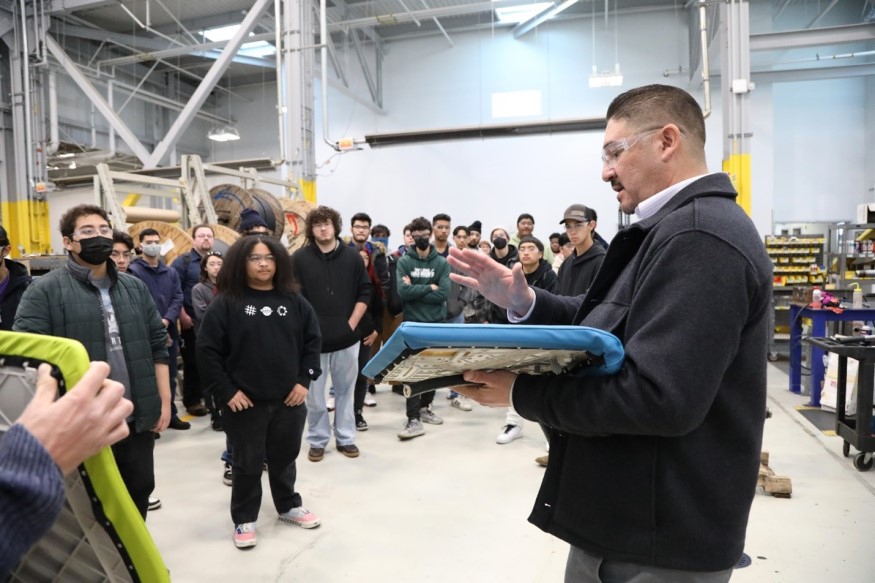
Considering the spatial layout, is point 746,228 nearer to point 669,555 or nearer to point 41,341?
point 669,555

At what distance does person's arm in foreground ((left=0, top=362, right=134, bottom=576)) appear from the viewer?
0.69 meters

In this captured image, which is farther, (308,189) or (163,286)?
(308,189)

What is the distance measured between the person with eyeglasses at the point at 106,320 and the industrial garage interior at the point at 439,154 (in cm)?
65

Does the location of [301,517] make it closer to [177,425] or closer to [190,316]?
[177,425]

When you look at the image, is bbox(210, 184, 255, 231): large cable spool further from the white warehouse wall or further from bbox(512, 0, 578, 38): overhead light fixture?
bbox(512, 0, 578, 38): overhead light fixture

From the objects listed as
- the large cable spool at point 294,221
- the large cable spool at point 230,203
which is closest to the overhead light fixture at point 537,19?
the large cable spool at point 294,221

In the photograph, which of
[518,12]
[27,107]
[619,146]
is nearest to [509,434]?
[619,146]

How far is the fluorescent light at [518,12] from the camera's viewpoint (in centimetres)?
1152

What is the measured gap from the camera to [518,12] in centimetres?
1179

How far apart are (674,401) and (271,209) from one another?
20.4 ft

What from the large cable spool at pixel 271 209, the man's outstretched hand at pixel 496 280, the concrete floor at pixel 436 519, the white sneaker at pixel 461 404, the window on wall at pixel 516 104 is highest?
the window on wall at pixel 516 104

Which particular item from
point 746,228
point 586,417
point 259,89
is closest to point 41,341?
point 586,417

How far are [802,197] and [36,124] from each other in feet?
47.7

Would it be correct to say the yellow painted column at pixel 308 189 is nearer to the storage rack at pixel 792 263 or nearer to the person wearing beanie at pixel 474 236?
the person wearing beanie at pixel 474 236
